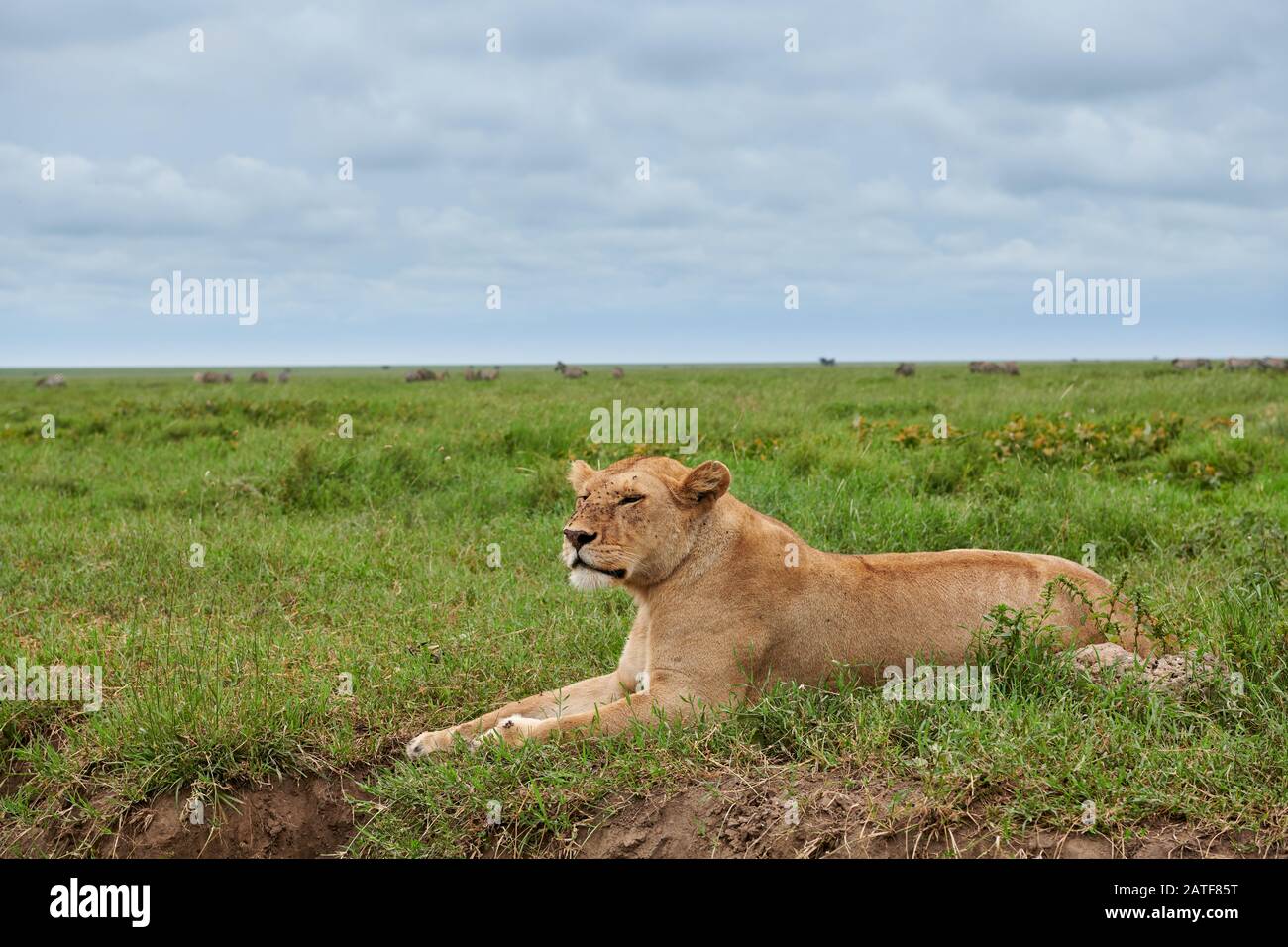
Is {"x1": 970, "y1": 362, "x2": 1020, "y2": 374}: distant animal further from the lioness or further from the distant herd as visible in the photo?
the lioness

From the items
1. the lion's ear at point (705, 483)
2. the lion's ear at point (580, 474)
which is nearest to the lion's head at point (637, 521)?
the lion's ear at point (705, 483)

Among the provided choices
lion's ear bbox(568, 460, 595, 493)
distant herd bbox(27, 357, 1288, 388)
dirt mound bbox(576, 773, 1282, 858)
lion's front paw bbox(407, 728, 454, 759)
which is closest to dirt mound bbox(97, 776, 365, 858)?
lion's front paw bbox(407, 728, 454, 759)

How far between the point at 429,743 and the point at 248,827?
2.55 feet

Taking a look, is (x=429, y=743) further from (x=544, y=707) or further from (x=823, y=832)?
(x=823, y=832)

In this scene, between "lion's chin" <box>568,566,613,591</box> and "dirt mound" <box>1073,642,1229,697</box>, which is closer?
"dirt mound" <box>1073,642,1229,697</box>

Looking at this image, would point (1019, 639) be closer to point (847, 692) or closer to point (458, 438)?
point (847, 692)

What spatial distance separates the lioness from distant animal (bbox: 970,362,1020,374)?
1341 inches

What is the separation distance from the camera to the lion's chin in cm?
488

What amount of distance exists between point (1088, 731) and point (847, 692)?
3.26ft

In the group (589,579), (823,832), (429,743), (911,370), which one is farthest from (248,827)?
(911,370)

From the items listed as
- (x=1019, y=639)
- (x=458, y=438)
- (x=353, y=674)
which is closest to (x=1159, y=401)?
(x=458, y=438)
